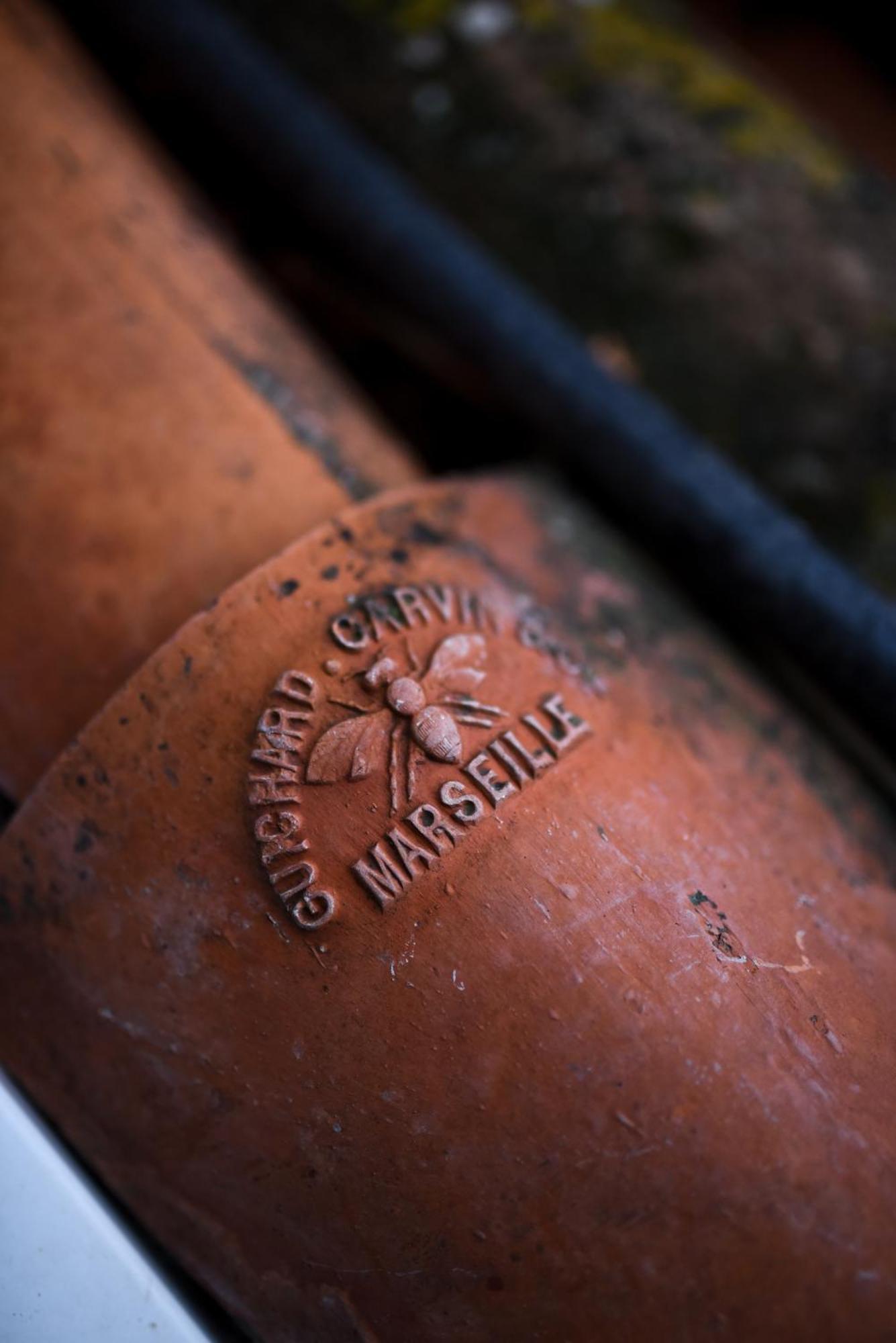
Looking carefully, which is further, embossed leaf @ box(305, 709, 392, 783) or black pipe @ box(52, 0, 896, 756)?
black pipe @ box(52, 0, 896, 756)

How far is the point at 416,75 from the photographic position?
1.84 metres

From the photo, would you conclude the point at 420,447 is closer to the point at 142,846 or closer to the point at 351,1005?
the point at 142,846

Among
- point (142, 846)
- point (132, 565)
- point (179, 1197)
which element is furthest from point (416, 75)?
point (179, 1197)

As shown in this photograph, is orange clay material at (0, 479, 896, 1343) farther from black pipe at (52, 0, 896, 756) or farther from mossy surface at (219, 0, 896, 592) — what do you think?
mossy surface at (219, 0, 896, 592)

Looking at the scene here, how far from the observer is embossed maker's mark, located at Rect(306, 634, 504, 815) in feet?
2.73

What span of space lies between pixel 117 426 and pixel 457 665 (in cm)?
53

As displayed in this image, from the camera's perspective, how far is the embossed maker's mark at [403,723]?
83 cm

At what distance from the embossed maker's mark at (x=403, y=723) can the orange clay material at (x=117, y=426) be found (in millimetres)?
262

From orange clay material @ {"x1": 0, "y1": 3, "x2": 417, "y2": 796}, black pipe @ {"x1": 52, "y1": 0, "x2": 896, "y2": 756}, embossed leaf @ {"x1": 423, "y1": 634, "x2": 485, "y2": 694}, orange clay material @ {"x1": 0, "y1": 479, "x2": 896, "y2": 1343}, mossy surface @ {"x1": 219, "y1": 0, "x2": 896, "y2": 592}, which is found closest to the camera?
orange clay material @ {"x1": 0, "y1": 479, "x2": 896, "y2": 1343}

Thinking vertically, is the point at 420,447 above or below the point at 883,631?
above

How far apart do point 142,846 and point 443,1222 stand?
1.40 ft

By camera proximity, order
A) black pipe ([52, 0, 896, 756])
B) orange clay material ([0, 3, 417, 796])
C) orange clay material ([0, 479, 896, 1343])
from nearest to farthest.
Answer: orange clay material ([0, 479, 896, 1343]), orange clay material ([0, 3, 417, 796]), black pipe ([52, 0, 896, 756])

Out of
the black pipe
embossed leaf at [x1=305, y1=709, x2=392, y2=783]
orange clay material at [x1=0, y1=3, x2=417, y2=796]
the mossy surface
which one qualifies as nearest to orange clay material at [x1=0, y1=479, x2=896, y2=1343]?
embossed leaf at [x1=305, y1=709, x2=392, y2=783]

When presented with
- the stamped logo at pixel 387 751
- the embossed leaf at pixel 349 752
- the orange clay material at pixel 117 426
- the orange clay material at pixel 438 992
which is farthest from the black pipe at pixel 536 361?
the embossed leaf at pixel 349 752
